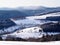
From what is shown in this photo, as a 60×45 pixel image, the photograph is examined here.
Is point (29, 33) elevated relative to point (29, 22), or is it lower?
lower

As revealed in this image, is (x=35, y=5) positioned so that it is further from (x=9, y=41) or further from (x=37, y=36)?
(x=9, y=41)

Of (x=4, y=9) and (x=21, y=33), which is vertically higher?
(x=4, y=9)

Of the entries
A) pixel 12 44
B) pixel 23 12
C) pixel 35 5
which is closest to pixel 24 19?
pixel 23 12

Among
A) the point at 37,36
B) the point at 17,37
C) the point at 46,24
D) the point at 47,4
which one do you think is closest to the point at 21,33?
the point at 17,37

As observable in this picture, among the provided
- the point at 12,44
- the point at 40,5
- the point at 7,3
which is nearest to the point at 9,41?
the point at 12,44

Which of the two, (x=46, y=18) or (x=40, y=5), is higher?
(x=40, y=5)

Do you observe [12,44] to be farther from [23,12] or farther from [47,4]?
[47,4]

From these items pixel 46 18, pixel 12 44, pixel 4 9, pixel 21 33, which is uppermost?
pixel 4 9
